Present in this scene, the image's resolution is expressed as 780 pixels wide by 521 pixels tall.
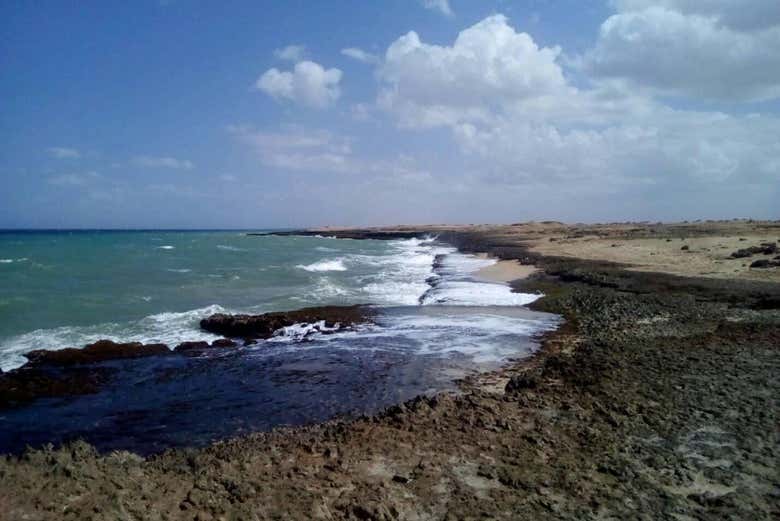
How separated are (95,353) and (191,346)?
Result: 95.7 inches

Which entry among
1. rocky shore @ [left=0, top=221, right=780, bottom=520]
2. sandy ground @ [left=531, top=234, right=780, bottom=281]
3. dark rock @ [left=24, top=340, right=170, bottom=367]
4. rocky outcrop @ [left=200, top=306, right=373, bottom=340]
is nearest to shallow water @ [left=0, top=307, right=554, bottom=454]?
dark rock @ [left=24, top=340, right=170, bottom=367]

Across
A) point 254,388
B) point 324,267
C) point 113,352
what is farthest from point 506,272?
point 113,352

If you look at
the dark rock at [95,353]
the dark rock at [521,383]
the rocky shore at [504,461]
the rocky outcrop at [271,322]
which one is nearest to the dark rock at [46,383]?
the dark rock at [95,353]

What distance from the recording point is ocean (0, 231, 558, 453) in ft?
27.3

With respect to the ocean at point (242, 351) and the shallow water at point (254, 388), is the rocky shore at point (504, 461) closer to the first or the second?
the shallow water at point (254, 388)

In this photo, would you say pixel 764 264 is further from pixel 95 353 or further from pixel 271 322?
pixel 95 353

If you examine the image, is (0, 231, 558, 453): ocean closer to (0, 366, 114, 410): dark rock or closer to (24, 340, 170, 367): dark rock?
(0, 366, 114, 410): dark rock

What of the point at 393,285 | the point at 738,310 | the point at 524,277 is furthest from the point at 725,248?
the point at 393,285

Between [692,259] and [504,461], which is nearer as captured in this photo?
[504,461]

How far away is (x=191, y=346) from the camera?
13633 mm

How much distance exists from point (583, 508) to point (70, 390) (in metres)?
10.4

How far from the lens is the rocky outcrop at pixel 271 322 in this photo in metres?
15.4

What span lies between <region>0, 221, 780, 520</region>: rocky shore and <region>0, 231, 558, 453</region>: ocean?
1580 millimetres

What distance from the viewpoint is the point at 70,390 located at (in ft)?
33.1
